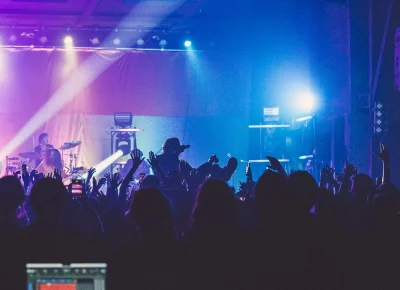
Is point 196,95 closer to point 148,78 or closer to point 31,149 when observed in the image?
point 148,78

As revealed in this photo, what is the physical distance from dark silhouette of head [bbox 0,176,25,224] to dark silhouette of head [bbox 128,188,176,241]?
24.5 inches

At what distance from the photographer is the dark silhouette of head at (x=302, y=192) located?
9.62 feet

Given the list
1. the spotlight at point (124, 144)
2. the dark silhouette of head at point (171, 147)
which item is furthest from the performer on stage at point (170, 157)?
the spotlight at point (124, 144)

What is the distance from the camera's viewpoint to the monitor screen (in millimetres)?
1937

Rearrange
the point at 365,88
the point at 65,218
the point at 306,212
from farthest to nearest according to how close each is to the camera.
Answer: the point at 365,88
the point at 65,218
the point at 306,212

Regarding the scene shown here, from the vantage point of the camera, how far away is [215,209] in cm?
287

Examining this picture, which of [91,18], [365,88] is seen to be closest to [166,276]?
[365,88]

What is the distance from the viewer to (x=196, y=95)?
1605cm

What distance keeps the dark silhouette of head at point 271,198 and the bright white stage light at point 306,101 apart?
1214 cm

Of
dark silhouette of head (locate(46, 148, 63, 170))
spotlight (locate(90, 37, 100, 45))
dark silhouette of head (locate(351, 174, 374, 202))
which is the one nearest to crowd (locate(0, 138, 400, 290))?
dark silhouette of head (locate(351, 174, 374, 202))

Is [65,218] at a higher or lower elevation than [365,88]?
lower

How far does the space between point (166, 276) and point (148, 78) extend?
13708 millimetres

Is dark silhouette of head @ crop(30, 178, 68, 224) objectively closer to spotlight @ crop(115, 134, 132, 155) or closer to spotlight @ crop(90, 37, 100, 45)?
spotlight @ crop(115, 134, 132, 155)

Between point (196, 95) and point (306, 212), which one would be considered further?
point (196, 95)
